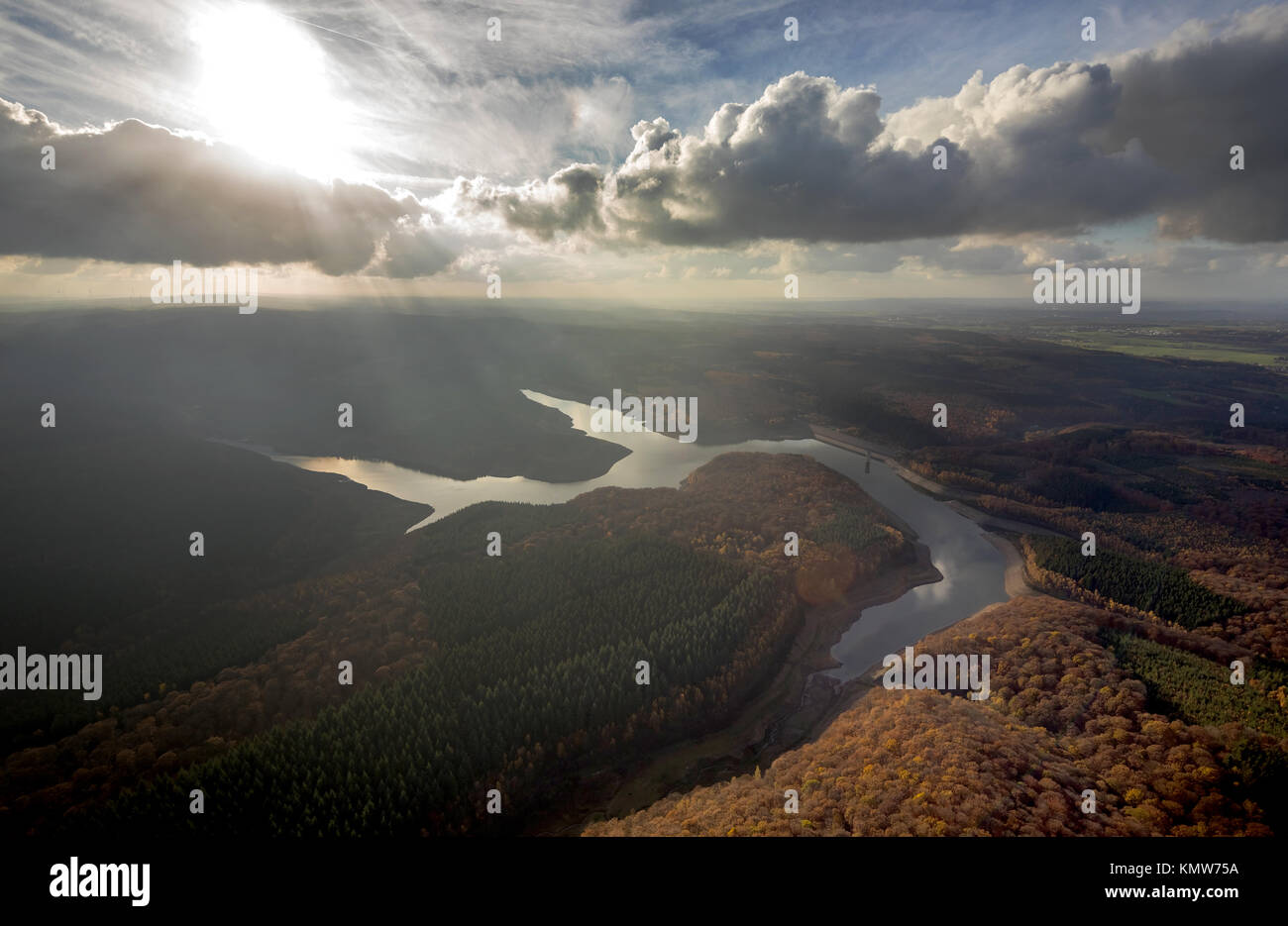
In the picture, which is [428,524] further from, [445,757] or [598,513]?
[445,757]

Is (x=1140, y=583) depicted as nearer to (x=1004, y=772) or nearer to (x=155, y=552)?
(x=1004, y=772)

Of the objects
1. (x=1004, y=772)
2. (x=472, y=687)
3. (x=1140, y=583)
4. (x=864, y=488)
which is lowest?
(x=472, y=687)

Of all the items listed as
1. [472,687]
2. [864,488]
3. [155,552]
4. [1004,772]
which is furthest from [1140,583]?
[155,552]

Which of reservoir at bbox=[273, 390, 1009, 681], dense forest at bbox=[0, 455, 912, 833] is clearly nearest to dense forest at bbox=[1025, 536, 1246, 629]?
reservoir at bbox=[273, 390, 1009, 681]

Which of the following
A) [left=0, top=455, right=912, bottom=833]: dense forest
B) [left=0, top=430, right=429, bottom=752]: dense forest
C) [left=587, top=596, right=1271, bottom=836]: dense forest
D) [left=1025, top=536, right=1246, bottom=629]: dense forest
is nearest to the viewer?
[left=587, top=596, right=1271, bottom=836]: dense forest

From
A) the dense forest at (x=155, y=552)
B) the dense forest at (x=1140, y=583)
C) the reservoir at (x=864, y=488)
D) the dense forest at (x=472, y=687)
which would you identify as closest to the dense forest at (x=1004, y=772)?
the dense forest at (x=472, y=687)

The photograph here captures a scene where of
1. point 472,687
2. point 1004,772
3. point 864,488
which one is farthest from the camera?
point 864,488

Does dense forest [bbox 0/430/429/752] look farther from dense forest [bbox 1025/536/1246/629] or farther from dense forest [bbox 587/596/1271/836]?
dense forest [bbox 1025/536/1246/629]
